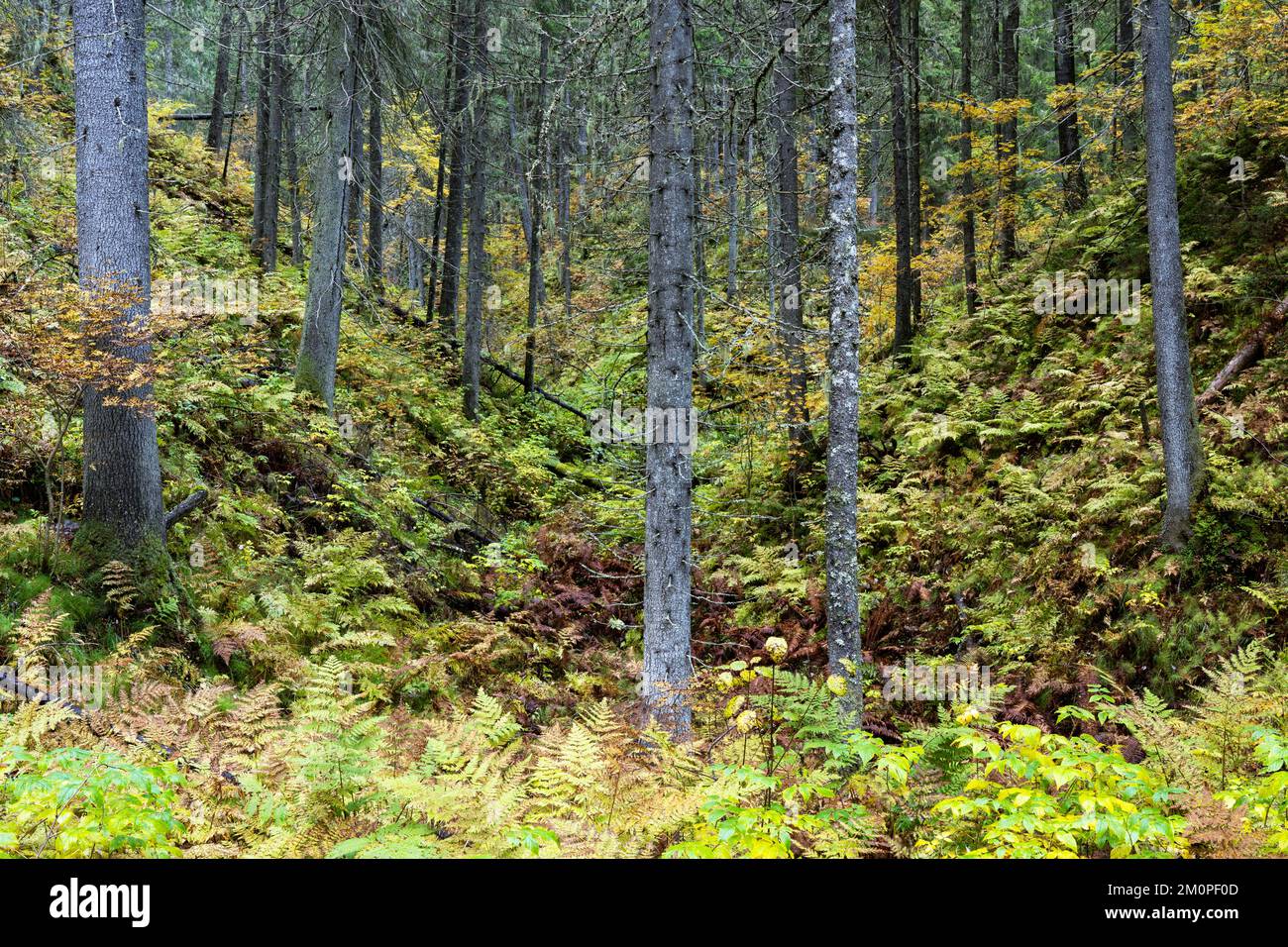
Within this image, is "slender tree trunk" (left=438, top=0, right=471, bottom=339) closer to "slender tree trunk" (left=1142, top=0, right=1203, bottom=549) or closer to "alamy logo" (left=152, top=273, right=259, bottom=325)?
"alamy logo" (left=152, top=273, right=259, bottom=325)

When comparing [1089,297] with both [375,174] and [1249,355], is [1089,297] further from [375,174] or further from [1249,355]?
[375,174]

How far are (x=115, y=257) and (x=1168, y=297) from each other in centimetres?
1050

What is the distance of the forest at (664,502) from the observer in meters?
3.81

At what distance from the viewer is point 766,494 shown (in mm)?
13234

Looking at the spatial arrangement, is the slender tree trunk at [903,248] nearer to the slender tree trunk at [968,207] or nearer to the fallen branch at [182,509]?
the slender tree trunk at [968,207]

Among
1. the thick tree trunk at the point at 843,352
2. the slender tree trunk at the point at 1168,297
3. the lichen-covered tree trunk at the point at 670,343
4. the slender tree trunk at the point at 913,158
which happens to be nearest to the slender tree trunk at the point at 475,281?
the slender tree trunk at the point at 913,158

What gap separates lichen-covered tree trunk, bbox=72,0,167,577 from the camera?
6.07 meters

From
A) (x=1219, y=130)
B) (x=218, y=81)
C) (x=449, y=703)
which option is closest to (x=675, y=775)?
(x=449, y=703)

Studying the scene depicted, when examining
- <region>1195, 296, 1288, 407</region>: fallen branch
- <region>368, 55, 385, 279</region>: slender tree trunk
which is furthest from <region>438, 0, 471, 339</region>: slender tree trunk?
<region>1195, 296, 1288, 407</region>: fallen branch

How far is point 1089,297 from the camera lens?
12.7 meters

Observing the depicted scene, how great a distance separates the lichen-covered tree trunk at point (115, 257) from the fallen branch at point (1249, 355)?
11.7 meters

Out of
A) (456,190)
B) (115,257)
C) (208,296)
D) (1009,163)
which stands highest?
(456,190)
